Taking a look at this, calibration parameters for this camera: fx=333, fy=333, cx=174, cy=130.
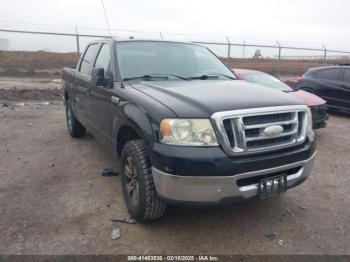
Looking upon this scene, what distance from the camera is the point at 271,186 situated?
2.89 metres

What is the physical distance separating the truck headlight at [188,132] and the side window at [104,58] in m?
1.70

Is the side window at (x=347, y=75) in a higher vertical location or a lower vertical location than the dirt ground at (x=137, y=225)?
higher

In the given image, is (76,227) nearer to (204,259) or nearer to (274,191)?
(204,259)

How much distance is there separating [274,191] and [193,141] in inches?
34.7

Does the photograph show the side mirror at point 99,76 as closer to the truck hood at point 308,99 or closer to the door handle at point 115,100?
the door handle at point 115,100

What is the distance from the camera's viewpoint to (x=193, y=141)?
271 centimetres

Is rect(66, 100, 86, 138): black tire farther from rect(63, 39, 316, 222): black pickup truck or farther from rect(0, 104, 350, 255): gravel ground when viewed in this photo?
rect(63, 39, 316, 222): black pickup truck

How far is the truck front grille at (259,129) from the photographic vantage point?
8.82 ft

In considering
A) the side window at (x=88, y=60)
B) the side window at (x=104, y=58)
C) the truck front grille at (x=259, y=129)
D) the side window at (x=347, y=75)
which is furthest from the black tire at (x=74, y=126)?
the side window at (x=347, y=75)

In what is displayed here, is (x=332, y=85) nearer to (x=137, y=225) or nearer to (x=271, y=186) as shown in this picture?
(x=271, y=186)

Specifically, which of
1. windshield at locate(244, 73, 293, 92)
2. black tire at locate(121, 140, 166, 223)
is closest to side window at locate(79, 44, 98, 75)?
black tire at locate(121, 140, 166, 223)

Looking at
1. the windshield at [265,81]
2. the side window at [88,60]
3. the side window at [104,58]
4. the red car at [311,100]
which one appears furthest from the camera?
the windshield at [265,81]

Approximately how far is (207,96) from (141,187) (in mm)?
1017

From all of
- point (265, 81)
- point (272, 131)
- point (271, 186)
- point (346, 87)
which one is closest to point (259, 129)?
point (272, 131)
